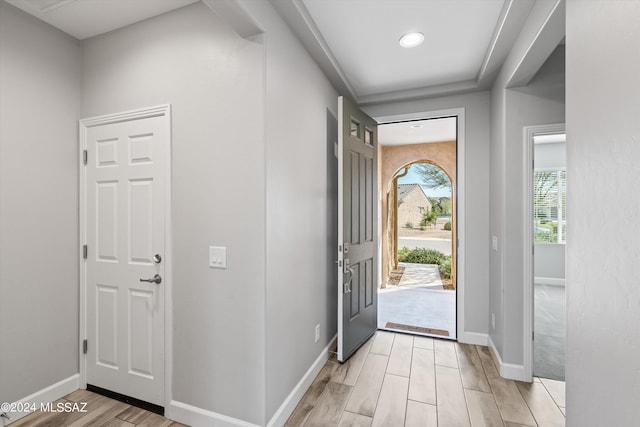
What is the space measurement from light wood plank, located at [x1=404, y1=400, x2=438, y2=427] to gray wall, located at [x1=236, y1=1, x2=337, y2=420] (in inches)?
29.8

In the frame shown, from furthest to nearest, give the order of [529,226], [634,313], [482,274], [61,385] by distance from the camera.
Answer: [482,274] < [529,226] < [61,385] < [634,313]

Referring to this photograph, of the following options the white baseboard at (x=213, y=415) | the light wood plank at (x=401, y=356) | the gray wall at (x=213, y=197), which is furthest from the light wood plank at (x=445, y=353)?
the gray wall at (x=213, y=197)

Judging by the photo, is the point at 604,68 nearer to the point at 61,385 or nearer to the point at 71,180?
the point at 71,180

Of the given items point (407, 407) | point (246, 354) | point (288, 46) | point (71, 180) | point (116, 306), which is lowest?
point (407, 407)

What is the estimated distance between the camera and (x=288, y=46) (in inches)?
75.4

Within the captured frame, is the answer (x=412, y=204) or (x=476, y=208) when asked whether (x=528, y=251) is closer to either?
(x=476, y=208)

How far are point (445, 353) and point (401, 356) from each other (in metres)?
0.43

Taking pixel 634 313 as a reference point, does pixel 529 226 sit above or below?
above

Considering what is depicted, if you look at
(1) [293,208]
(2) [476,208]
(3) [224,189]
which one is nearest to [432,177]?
(2) [476,208]

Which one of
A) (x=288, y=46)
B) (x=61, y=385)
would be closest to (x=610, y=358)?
(x=288, y=46)

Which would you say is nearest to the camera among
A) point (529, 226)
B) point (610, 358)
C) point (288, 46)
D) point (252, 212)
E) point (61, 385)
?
point (610, 358)

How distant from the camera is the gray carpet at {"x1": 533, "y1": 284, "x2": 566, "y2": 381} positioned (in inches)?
98.6

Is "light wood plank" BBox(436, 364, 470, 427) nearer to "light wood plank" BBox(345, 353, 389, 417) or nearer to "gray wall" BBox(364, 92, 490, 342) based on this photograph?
"light wood plank" BBox(345, 353, 389, 417)

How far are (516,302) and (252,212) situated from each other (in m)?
2.16
